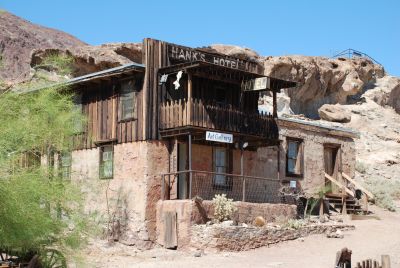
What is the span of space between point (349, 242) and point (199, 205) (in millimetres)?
5250

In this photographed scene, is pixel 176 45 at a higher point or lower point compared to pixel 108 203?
higher

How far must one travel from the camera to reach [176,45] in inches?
958

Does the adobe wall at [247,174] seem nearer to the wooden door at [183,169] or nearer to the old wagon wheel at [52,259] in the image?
the wooden door at [183,169]

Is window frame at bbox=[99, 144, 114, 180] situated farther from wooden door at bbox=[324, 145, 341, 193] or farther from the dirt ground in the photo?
wooden door at bbox=[324, 145, 341, 193]

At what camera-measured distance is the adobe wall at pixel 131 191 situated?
74.9 feet

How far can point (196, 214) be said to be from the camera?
2178 centimetres

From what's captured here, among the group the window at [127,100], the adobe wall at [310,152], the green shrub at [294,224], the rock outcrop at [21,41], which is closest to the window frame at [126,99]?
the window at [127,100]

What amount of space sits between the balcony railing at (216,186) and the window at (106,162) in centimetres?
230

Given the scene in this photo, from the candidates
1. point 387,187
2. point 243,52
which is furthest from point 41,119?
point 243,52

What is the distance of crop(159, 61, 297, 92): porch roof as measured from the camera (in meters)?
22.2

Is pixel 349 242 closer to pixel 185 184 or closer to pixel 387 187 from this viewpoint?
pixel 185 184

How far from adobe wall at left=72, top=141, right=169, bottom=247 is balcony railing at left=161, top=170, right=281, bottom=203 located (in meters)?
0.49

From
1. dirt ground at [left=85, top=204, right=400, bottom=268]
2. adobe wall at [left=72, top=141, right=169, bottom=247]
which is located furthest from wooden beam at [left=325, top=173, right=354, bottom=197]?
adobe wall at [left=72, top=141, right=169, bottom=247]

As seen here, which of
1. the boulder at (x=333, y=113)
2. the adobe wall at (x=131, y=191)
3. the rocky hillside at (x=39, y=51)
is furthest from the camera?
the boulder at (x=333, y=113)
